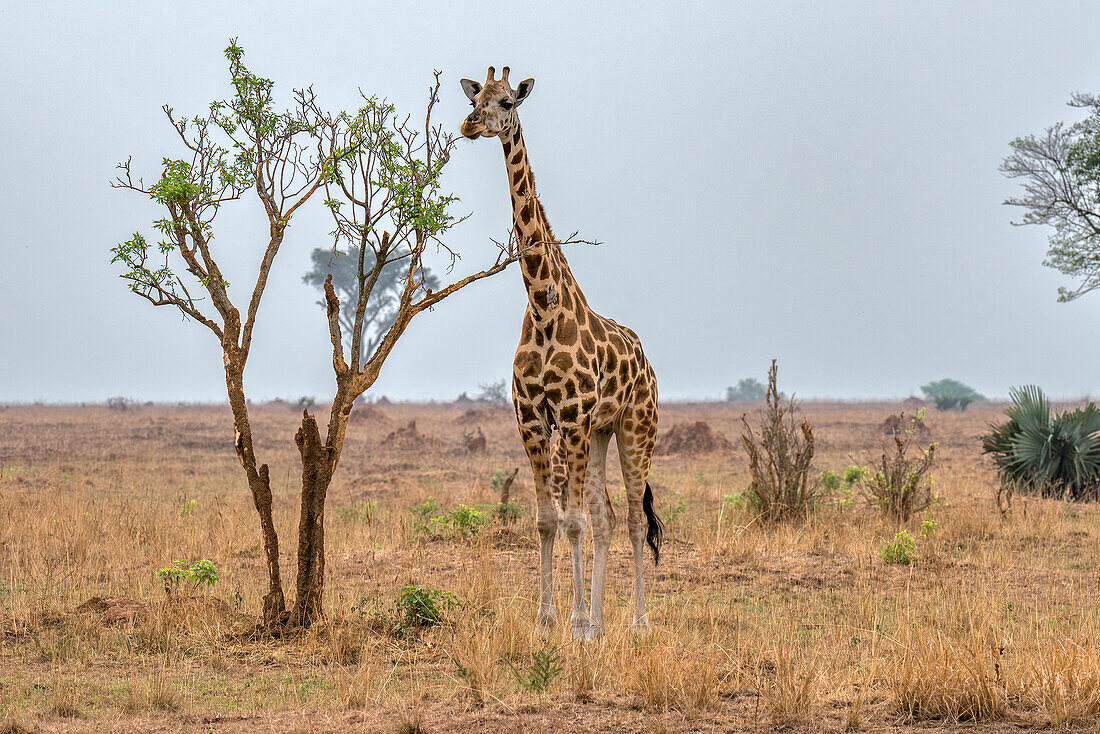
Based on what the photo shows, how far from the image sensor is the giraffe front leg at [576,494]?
651 cm

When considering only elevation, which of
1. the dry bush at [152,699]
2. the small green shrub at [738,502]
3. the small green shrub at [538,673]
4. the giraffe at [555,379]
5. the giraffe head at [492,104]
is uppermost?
the giraffe head at [492,104]

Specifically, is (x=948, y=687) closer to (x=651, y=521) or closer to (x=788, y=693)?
(x=788, y=693)

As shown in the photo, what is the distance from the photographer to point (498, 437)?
31891 millimetres

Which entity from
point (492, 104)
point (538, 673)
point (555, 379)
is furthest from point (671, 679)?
point (492, 104)

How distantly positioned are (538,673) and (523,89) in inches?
159

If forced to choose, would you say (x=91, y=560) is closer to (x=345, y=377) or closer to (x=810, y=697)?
(x=345, y=377)

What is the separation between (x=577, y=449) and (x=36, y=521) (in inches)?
293

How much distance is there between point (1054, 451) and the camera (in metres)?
14.3

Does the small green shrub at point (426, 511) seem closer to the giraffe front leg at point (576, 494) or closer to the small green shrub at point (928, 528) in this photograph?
the giraffe front leg at point (576, 494)

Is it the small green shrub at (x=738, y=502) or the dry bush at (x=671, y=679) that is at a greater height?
the small green shrub at (x=738, y=502)

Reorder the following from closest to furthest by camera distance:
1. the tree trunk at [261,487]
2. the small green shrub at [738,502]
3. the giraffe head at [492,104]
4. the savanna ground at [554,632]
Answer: the savanna ground at [554,632], the giraffe head at [492,104], the tree trunk at [261,487], the small green shrub at [738,502]

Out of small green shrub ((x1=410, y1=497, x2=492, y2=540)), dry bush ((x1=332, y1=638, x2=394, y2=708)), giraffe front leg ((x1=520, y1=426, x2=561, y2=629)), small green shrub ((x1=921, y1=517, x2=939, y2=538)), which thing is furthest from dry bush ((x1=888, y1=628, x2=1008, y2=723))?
small green shrub ((x1=410, y1=497, x2=492, y2=540))

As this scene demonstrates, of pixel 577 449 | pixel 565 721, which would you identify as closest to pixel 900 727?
pixel 565 721

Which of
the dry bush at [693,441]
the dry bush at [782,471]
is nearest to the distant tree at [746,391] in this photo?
the dry bush at [693,441]
